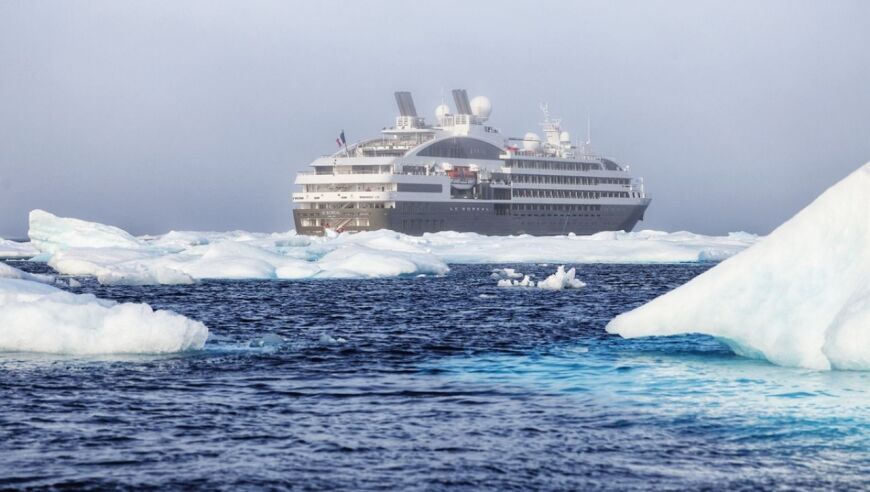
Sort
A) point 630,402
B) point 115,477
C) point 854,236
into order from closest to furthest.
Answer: point 115,477
point 630,402
point 854,236

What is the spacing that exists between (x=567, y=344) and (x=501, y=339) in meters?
1.87

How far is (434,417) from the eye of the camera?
15.4 meters

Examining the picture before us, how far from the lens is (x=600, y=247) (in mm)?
69188

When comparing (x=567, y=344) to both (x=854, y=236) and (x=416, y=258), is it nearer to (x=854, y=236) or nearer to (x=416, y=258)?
(x=854, y=236)

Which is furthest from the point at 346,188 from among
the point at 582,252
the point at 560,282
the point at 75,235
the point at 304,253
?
the point at 560,282

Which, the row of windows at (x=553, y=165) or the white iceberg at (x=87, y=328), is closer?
the white iceberg at (x=87, y=328)

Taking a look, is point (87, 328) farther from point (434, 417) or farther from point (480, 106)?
point (480, 106)

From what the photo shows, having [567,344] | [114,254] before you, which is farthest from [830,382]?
[114,254]

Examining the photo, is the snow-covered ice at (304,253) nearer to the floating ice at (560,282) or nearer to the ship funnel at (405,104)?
the floating ice at (560,282)

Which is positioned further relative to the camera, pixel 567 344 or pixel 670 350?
pixel 567 344

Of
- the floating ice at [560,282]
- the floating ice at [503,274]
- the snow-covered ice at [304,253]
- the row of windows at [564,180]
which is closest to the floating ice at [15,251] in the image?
the snow-covered ice at [304,253]

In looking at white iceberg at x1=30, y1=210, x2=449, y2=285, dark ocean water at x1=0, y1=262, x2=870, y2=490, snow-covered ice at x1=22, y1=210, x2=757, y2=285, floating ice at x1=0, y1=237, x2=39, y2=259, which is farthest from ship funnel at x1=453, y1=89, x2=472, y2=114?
dark ocean water at x1=0, y1=262, x2=870, y2=490

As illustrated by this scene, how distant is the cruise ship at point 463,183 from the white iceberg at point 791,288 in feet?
264

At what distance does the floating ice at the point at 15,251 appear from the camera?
8875cm
